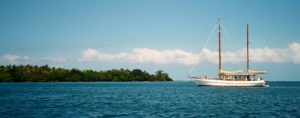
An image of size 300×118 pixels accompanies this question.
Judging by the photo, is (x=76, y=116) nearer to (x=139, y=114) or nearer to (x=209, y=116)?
(x=139, y=114)

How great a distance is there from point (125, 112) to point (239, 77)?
7051 centimetres

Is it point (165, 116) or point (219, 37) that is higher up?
point (219, 37)

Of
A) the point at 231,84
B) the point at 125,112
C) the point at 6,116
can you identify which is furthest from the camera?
the point at 231,84

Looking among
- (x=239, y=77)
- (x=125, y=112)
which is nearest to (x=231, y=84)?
(x=239, y=77)

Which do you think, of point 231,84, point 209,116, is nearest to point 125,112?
point 209,116

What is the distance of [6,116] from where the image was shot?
135 feet

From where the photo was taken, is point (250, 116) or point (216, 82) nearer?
point (250, 116)

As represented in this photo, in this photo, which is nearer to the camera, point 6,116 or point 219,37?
point 6,116

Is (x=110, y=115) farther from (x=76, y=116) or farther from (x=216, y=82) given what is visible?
(x=216, y=82)

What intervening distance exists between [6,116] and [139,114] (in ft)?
42.7

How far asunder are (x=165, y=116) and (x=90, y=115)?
745cm

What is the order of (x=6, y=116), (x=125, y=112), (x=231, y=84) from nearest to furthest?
(x=6, y=116) → (x=125, y=112) → (x=231, y=84)

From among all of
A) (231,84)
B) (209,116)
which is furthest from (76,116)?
(231,84)

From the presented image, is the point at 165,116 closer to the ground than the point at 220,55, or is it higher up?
closer to the ground
